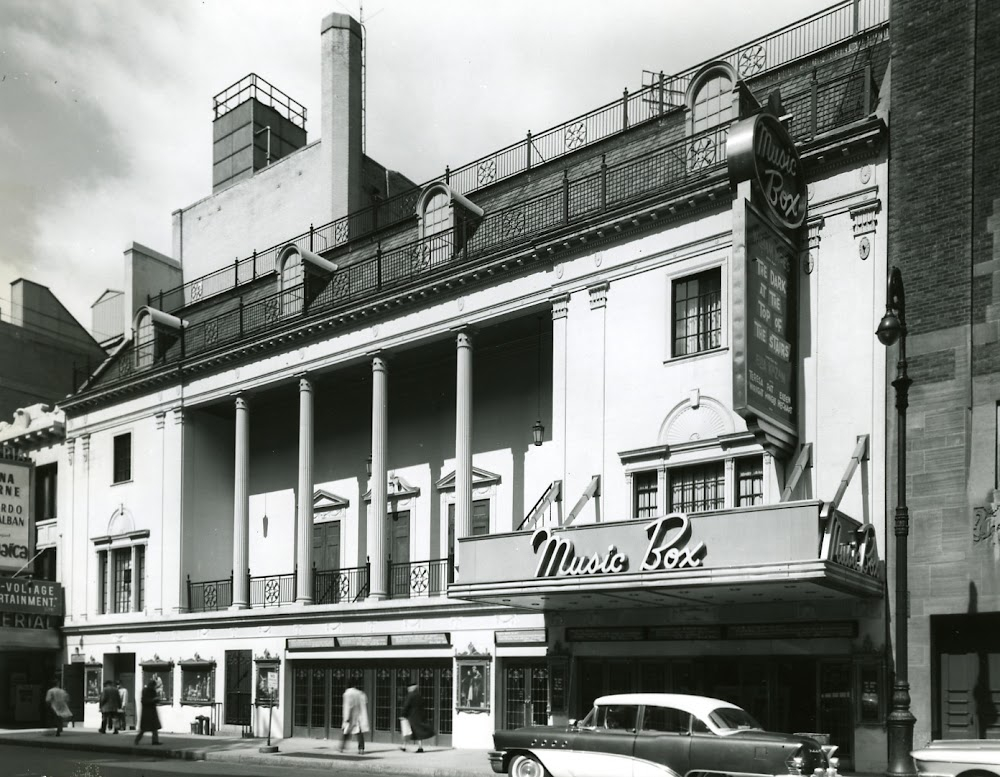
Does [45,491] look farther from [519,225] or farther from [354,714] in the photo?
[519,225]

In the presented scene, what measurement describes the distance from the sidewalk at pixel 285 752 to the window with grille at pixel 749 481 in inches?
281

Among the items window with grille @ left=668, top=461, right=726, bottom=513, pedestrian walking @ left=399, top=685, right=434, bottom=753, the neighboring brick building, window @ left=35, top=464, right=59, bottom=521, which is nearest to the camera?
Answer: the neighboring brick building

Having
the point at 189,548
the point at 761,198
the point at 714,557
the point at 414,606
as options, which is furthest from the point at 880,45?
the point at 189,548

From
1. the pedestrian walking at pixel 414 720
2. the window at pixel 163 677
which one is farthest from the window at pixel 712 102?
the window at pixel 163 677

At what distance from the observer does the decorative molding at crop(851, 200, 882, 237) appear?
21359 mm

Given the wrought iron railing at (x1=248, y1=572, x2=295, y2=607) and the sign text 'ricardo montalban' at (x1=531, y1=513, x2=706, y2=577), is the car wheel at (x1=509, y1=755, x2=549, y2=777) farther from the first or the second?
the wrought iron railing at (x1=248, y1=572, x2=295, y2=607)

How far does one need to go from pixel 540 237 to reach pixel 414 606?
9428 mm

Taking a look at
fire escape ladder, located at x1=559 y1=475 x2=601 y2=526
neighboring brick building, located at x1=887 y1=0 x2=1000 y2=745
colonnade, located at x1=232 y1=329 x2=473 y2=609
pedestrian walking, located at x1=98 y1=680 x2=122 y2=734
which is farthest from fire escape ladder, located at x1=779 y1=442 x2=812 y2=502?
pedestrian walking, located at x1=98 y1=680 x2=122 y2=734

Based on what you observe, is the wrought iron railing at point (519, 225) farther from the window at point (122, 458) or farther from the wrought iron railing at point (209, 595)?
the wrought iron railing at point (209, 595)

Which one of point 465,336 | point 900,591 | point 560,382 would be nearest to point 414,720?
point 560,382

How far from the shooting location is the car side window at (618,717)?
1658 centimetres

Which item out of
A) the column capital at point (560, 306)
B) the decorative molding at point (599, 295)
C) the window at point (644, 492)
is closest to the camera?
the window at point (644, 492)

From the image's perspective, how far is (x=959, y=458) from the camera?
65.3 ft

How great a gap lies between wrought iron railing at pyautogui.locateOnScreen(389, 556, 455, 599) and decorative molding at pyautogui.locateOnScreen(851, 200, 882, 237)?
12.7 metres
